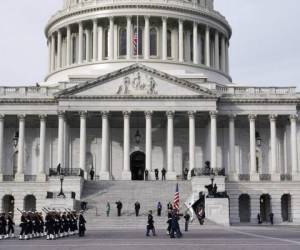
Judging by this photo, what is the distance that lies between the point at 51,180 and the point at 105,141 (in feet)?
33.4

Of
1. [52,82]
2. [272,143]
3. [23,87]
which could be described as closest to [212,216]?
[272,143]

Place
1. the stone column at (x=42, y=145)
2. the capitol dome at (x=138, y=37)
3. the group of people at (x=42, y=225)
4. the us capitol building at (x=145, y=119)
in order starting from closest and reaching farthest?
the group of people at (x=42, y=225), the us capitol building at (x=145, y=119), the stone column at (x=42, y=145), the capitol dome at (x=138, y=37)

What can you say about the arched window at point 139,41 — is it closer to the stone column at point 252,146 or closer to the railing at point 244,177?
the stone column at point 252,146

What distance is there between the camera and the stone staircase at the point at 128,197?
55344 millimetres

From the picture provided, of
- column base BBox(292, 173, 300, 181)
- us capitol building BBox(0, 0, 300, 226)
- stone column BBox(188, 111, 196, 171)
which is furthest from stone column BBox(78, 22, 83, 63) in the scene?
column base BBox(292, 173, 300, 181)

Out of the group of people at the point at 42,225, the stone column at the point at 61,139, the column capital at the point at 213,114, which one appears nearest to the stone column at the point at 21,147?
the stone column at the point at 61,139

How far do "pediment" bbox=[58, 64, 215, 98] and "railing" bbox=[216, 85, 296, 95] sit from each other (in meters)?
5.30

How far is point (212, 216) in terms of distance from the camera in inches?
2234

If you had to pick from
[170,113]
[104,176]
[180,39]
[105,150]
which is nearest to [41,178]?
[104,176]

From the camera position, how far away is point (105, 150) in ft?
243

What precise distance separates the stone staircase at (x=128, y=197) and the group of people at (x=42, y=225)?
12.1 metres

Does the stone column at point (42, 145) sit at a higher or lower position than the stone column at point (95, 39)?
lower

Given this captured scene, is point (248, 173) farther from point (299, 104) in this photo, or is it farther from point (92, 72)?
point (92, 72)

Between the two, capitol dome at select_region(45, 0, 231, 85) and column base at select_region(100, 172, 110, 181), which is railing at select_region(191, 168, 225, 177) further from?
capitol dome at select_region(45, 0, 231, 85)
